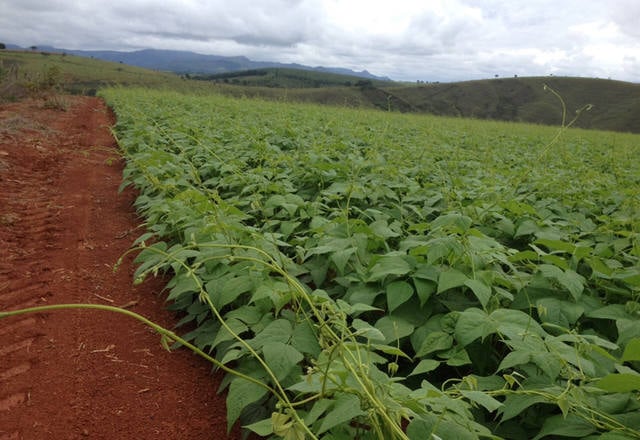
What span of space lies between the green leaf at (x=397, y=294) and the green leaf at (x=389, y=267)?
76mm

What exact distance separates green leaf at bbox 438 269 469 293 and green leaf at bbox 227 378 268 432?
1.13 metres

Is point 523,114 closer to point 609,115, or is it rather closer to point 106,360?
point 609,115

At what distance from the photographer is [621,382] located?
1468 mm

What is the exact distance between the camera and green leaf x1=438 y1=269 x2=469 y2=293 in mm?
2297

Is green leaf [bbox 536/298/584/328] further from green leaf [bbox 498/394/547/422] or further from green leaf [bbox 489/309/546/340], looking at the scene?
green leaf [bbox 498/394/547/422]

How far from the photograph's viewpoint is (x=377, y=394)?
1.52 metres

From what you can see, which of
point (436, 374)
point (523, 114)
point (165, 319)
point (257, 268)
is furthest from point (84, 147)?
point (523, 114)

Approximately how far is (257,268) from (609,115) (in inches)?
3577

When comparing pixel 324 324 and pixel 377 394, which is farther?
pixel 377 394

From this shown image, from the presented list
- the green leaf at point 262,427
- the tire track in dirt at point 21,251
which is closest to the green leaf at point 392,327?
the green leaf at point 262,427

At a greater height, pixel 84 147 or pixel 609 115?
pixel 609 115

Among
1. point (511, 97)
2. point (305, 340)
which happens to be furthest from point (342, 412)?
point (511, 97)

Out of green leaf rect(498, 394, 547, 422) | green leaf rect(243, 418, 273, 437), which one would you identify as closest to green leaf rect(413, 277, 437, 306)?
green leaf rect(498, 394, 547, 422)

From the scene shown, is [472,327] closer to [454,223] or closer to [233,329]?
[454,223]
